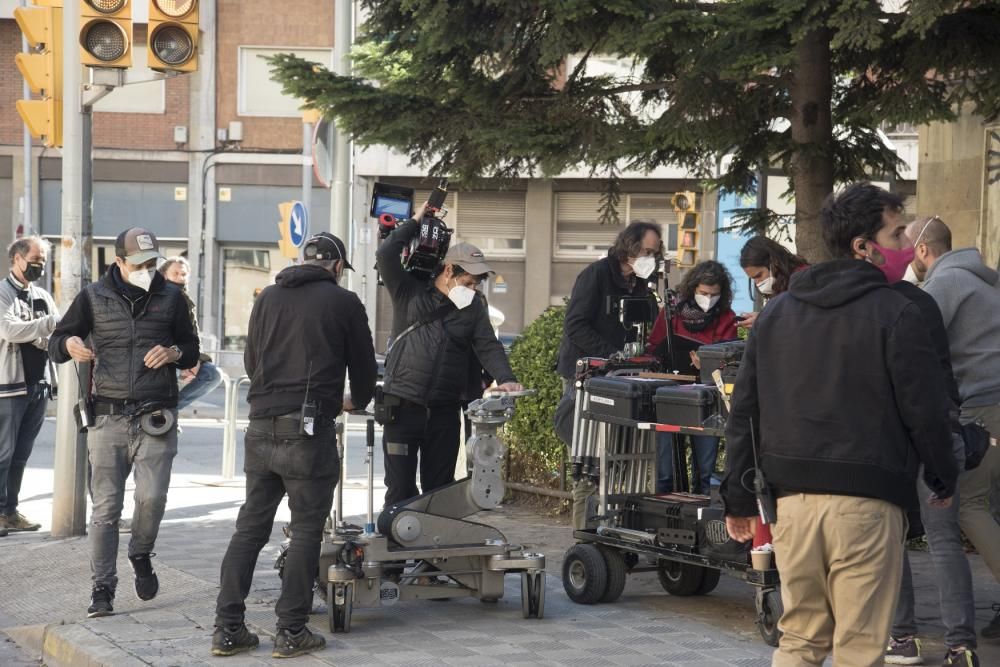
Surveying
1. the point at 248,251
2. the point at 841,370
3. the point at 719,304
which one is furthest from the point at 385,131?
the point at 248,251

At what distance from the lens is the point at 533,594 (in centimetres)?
733

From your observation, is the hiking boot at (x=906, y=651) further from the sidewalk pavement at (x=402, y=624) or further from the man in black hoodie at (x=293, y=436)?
the man in black hoodie at (x=293, y=436)

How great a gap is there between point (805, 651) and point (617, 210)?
778 cm

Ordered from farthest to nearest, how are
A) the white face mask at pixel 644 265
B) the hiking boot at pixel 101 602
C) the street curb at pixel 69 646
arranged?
1. the white face mask at pixel 644 265
2. the hiking boot at pixel 101 602
3. the street curb at pixel 69 646

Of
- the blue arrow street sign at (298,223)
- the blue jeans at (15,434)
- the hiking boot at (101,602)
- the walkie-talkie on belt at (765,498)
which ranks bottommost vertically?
the hiking boot at (101,602)

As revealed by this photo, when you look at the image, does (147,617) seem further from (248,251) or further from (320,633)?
(248,251)

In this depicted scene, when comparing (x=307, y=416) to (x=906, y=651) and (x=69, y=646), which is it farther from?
(x=906, y=651)

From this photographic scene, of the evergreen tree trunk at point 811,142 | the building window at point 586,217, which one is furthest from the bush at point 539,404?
the building window at point 586,217

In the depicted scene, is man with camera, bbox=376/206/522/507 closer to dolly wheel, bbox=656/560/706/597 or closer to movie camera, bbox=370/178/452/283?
movie camera, bbox=370/178/452/283

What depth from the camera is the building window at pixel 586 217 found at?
107ft

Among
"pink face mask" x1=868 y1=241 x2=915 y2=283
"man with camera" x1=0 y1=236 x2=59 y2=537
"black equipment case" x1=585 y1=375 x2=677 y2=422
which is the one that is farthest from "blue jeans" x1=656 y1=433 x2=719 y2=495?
"man with camera" x1=0 y1=236 x2=59 y2=537

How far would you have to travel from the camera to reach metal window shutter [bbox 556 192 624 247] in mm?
32812

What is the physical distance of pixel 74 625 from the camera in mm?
7371

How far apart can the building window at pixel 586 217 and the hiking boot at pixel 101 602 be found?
2544cm
